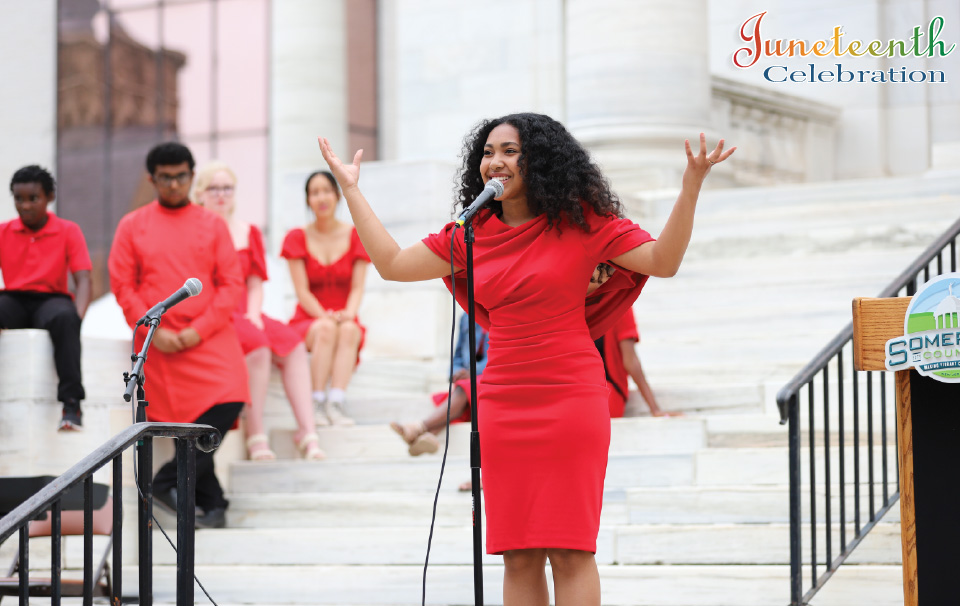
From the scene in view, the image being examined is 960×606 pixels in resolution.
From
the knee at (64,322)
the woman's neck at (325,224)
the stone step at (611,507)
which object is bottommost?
the stone step at (611,507)

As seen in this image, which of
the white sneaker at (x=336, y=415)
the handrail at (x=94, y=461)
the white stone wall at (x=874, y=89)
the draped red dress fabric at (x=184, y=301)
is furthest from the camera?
the white stone wall at (x=874, y=89)

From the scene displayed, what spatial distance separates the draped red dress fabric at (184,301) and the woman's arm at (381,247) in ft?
11.3

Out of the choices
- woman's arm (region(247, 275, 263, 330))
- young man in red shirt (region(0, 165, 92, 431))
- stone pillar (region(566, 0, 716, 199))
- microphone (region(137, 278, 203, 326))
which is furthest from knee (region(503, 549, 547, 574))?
stone pillar (region(566, 0, 716, 199))

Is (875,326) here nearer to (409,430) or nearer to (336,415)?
(409,430)

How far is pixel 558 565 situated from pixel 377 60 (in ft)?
62.4

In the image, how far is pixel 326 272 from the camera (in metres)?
8.79

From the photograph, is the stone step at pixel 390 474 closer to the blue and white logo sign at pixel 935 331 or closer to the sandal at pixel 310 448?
the sandal at pixel 310 448

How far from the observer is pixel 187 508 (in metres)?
4.33

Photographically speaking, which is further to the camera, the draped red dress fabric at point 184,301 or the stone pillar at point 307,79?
the stone pillar at point 307,79

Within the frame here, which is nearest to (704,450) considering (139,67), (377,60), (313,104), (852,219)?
(852,219)

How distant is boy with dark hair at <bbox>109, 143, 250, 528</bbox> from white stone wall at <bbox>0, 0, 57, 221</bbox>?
17.0 meters

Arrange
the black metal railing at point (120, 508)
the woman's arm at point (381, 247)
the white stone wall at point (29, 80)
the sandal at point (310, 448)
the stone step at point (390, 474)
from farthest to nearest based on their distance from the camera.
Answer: the white stone wall at point (29, 80)
the sandal at point (310, 448)
the stone step at point (390, 474)
the woman's arm at point (381, 247)
the black metal railing at point (120, 508)

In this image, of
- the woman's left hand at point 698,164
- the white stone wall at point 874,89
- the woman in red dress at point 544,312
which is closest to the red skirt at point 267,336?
the woman in red dress at point 544,312

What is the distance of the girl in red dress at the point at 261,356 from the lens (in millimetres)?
8219
